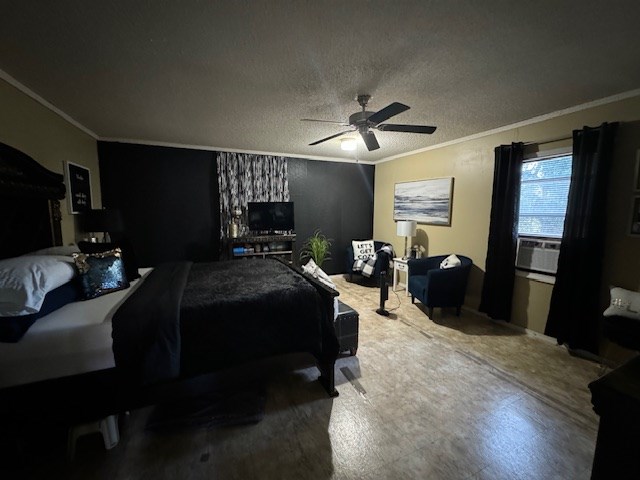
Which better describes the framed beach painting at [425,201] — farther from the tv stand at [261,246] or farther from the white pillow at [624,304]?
the tv stand at [261,246]

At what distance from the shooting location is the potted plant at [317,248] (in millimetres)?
5152

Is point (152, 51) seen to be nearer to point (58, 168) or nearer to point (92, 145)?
point (58, 168)

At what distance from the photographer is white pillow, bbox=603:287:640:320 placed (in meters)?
2.26

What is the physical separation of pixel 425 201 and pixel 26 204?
489cm

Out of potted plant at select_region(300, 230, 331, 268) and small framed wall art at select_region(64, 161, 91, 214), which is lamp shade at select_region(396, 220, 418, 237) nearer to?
potted plant at select_region(300, 230, 331, 268)

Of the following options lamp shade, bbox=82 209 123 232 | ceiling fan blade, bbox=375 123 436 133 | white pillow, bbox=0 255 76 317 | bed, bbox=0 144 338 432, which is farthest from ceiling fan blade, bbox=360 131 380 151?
lamp shade, bbox=82 209 123 232

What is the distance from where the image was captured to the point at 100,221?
9.93 feet

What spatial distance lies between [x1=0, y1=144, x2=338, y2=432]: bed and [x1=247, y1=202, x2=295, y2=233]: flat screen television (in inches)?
89.8

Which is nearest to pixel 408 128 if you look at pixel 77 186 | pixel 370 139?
pixel 370 139

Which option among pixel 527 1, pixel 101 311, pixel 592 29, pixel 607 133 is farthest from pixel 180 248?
pixel 607 133

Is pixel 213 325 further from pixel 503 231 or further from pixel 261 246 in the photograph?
pixel 503 231

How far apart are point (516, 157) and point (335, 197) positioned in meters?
3.14

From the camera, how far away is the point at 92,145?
3.75 meters

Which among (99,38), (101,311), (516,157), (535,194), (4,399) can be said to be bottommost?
(4,399)
